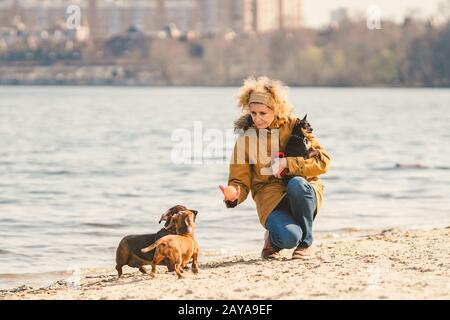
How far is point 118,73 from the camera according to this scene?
157250 millimetres

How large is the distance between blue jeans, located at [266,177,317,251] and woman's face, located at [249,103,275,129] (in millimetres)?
479

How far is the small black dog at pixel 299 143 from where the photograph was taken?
8.39 m

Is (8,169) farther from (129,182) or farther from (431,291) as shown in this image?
(431,291)

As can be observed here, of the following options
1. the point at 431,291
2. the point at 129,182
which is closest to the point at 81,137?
the point at 129,182

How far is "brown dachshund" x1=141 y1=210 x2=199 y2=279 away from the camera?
7.86 m

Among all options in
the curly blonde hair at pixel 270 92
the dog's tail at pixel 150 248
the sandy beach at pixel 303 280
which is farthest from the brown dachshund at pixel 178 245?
the curly blonde hair at pixel 270 92

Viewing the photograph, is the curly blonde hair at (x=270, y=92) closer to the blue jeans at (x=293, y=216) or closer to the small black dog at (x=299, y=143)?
the small black dog at (x=299, y=143)

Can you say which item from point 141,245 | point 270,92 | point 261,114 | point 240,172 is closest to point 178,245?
point 141,245

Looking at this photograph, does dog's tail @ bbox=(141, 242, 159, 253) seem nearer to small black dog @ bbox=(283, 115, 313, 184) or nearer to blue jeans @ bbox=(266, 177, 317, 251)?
blue jeans @ bbox=(266, 177, 317, 251)

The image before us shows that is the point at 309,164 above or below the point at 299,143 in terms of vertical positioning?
below

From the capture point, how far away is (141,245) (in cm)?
830

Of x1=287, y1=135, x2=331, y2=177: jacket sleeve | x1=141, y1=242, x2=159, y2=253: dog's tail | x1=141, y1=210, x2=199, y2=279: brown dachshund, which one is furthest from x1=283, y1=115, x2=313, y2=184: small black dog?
x1=141, y1=242, x2=159, y2=253: dog's tail

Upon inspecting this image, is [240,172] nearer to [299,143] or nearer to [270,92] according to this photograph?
[299,143]

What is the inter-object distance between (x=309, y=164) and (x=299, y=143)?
0.18m
